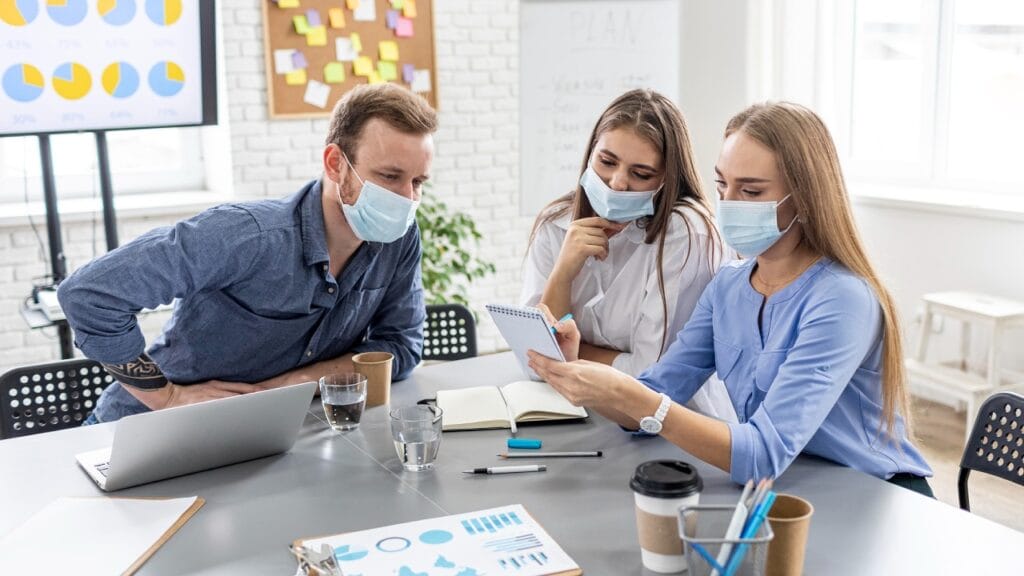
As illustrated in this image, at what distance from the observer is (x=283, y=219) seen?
A: 2.14 metres

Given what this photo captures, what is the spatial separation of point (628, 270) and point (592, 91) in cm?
289

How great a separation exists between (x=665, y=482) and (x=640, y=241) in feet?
3.78

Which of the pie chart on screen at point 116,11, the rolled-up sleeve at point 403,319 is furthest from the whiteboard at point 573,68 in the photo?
the rolled-up sleeve at point 403,319

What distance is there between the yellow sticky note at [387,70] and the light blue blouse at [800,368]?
322cm

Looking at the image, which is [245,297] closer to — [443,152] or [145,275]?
[145,275]

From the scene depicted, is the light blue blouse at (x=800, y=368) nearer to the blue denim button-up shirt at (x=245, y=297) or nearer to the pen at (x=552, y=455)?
the pen at (x=552, y=455)

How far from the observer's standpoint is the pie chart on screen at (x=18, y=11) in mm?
3418

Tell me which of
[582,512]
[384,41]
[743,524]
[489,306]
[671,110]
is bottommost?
[582,512]

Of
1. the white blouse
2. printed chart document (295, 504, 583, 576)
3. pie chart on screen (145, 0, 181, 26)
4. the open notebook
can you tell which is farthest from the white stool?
pie chart on screen (145, 0, 181, 26)

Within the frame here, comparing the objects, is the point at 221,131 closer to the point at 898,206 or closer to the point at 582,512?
the point at 898,206

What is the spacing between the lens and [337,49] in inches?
187

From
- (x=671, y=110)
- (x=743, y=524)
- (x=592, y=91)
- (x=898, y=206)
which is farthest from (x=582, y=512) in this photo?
(x=592, y=91)

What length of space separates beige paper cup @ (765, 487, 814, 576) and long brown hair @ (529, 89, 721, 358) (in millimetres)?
998

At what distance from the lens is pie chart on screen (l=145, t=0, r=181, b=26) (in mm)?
3652
